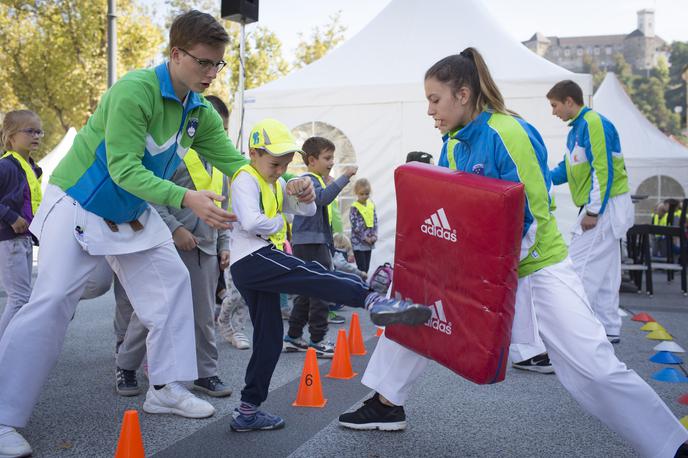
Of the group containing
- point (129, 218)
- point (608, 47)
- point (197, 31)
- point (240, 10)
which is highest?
point (608, 47)

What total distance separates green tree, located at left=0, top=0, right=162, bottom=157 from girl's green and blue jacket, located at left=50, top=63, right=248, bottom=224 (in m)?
24.4

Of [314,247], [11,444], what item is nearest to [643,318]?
[314,247]

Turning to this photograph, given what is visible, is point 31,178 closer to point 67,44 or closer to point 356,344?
point 356,344

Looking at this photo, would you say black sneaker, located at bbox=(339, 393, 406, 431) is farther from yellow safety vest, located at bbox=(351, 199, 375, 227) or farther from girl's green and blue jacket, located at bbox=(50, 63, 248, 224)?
yellow safety vest, located at bbox=(351, 199, 375, 227)

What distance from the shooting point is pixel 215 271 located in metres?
4.71

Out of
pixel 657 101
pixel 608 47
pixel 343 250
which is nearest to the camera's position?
pixel 343 250

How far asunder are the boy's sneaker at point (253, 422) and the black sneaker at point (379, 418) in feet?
1.38

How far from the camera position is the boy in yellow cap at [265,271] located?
3.36m

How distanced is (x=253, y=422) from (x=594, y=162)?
13.2 ft

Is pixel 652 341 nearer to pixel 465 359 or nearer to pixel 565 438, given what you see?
pixel 565 438

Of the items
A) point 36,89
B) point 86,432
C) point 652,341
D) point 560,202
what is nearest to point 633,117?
point 560,202

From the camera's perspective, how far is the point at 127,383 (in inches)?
174

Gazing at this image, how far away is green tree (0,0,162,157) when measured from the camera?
84.9ft

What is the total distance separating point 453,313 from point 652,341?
177 inches
